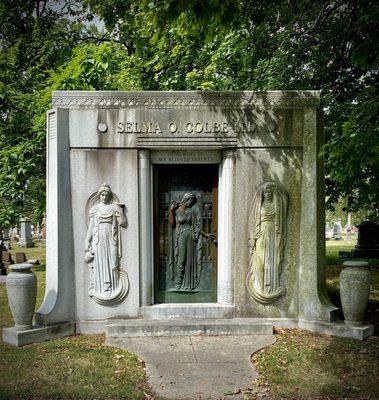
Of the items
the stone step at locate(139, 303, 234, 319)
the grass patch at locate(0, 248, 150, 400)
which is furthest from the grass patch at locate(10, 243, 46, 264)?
the grass patch at locate(0, 248, 150, 400)

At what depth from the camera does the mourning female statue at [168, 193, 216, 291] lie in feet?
→ 26.3

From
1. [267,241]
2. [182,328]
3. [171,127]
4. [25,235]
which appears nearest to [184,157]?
[171,127]

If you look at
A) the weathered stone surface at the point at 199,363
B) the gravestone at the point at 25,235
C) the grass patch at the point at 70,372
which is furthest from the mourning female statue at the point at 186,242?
the gravestone at the point at 25,235

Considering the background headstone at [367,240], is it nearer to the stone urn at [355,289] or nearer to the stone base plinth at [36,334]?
the stone urn at [355,289]

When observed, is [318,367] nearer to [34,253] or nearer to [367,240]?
[367,240]

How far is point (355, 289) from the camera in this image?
284 inches

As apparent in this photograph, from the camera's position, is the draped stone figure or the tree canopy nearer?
the draped stone figure

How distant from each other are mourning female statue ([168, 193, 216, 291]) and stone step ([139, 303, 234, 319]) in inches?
16.0

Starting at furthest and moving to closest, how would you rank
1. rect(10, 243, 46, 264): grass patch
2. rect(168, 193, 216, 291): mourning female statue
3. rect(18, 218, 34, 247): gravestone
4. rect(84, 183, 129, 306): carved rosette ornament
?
rect(18, 218, 34, 247): gravestone < rect(10, 243, 46, 264): grass patch < rect(168, 193, 216, 291): mourning female statue < rect(84, 183, 129, 306): carved rosette ornament

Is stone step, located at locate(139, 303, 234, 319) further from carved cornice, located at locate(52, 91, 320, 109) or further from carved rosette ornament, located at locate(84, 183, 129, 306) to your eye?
carved cornice, located at locate(52, 91, 320, 109)

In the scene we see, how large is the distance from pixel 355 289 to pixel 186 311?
2735mm

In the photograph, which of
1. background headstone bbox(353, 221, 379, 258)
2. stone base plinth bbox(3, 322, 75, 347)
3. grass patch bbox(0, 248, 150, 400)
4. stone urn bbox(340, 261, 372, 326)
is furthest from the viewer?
background headstone bbox(353, 221, 379, 258)

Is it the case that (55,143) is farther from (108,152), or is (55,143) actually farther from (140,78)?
(140,78)

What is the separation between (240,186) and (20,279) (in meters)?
3.77
